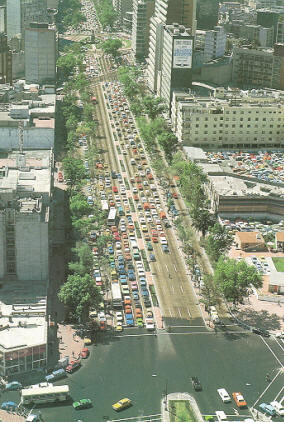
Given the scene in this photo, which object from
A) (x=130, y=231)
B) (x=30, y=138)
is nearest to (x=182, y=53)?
(x=30, y=138)

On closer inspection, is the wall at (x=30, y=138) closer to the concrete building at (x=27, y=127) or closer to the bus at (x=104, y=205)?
the concrete building at (x=27, y=127)

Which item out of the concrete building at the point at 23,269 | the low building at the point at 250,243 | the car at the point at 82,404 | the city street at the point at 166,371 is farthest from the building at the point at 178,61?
the car at the point at 82,404

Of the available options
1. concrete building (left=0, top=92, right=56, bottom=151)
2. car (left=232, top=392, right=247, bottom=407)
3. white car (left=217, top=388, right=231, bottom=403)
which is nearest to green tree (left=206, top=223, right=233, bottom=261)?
white car (left=217, top=388, right=231, bottom=403)

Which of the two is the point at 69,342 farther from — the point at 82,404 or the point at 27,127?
the point at 27,127

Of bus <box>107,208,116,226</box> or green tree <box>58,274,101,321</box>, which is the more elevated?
bus <box>107,208,116,226</box>

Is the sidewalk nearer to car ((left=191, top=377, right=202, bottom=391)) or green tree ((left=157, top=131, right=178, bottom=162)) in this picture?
car ((left=191, top=377, right=202, bottom=391))

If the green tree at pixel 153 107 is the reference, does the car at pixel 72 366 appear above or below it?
below

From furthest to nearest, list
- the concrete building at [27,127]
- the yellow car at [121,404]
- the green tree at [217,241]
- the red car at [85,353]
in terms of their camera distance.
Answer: the concrete building at [27,127]
the green tree at [217,241]
the red car at [85,353]
the yellow car at [121,404]
